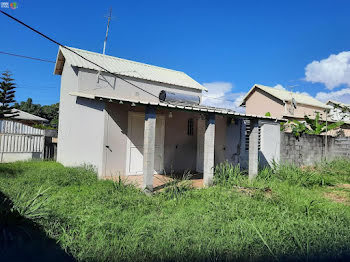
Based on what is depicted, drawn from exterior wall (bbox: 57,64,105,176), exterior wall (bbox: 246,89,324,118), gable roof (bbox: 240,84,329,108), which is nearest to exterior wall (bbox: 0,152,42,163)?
exterior wall (bbox: 57,64,105,176)

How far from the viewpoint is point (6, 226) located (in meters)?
4.12

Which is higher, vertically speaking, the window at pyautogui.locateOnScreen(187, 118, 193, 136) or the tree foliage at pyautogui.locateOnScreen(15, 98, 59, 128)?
the tree foliage at pyautogui.locateOnScreen(15, 98, 59, 128)

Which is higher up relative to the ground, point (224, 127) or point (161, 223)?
point (224, 127)

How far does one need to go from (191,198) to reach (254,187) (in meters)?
2.01

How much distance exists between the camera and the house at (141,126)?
8109 millimetres

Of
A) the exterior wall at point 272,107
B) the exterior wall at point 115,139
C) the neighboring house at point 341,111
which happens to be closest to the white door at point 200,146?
the exterior wall at point 115,139

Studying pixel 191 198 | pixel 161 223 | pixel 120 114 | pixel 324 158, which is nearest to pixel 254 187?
pixel 191 198

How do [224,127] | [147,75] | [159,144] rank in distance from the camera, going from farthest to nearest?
1. [147,75]
2. [224,127]
3. [159,144]

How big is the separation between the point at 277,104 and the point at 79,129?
775 inches

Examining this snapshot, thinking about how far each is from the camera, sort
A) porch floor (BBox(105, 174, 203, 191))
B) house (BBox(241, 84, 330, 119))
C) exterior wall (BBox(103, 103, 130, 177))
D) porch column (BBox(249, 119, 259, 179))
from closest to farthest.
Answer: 1. porch floor (BBox(105, 174, 203, 191))
2. exterior wall (BBox(103, 103, 130, 177))
3. porch column (BBox(249, 119, 259, 179))
4. house (BBox(241, 84, 330, 119))

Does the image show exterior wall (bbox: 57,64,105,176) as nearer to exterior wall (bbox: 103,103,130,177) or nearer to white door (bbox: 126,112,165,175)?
exterior wall (bbox: 103,103,130,177)

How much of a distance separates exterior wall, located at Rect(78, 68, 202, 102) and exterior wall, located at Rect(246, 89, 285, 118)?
13298 mm

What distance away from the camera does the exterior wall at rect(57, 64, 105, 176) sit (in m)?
8.46

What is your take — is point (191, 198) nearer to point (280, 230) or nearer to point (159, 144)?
point (280, 230)
